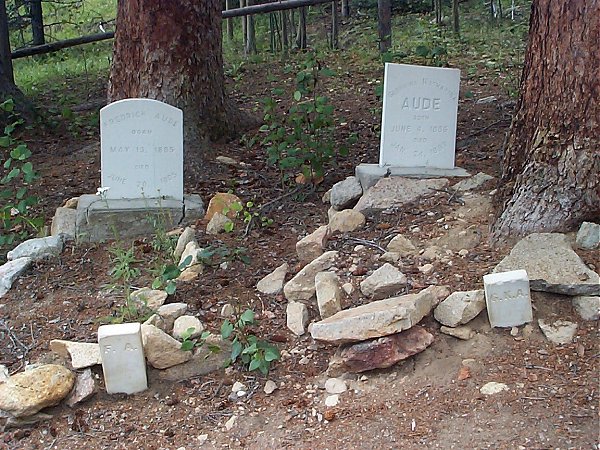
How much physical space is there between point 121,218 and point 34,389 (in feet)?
5.35

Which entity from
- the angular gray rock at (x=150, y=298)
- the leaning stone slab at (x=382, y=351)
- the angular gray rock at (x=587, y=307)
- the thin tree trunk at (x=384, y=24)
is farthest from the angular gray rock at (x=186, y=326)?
the thin tree trunk at (x=384, y=24)

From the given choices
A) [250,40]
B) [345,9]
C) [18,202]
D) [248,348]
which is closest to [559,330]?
[248,348]

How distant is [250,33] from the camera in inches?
419

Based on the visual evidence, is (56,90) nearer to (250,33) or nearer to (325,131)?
(250,33)

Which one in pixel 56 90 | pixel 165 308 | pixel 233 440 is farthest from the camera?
pixel 56 90

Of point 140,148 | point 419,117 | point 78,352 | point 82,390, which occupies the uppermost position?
point 419,117

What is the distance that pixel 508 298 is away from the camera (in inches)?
123

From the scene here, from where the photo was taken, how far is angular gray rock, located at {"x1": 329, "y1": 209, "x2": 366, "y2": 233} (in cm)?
425

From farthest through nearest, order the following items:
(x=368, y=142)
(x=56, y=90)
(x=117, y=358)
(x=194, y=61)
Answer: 1. (x=56, y=90)
2. (x=368, y=142)
3. (x=194, y=61)
4. (x=117, y=358)

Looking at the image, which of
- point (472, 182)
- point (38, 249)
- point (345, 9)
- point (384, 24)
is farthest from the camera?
point (345, 9)

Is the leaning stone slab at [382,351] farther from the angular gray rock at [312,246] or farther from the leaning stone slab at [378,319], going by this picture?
the angular gray rock at [312,246]

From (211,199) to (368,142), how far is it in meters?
1.79

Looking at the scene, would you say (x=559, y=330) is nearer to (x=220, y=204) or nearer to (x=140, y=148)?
(x=220, y=204)

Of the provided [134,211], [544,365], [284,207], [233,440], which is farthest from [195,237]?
[544,365]
